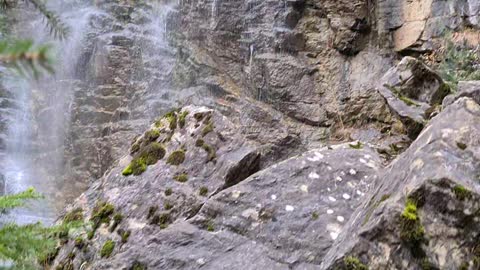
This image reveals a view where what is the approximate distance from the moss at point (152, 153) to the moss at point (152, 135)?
3.8 inches

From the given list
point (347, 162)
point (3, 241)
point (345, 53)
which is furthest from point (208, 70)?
point (3, 241)

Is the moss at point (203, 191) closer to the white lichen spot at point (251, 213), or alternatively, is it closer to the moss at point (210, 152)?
the moss at point (210, 152)

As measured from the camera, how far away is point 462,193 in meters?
2.44

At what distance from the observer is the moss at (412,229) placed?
2445 mm

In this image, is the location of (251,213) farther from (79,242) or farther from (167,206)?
(79,242)

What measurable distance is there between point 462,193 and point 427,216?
0.19 metres

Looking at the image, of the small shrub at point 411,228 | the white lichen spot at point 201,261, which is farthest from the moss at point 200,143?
the small shrub at point 411,228

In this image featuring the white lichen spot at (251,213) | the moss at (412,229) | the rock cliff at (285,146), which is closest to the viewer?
the moss at (412,229)

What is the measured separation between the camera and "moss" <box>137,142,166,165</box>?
4496mm

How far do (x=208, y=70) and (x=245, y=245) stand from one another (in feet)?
25.1

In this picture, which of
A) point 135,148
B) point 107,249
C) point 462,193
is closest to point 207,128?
point 135,148

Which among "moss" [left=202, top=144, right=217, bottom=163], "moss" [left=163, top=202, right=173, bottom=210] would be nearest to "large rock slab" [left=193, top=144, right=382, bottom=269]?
"moss" [left=163, top=202, right=173, bottom=210]

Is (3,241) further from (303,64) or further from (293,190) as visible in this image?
(303,64)

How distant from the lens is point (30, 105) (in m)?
11.3
